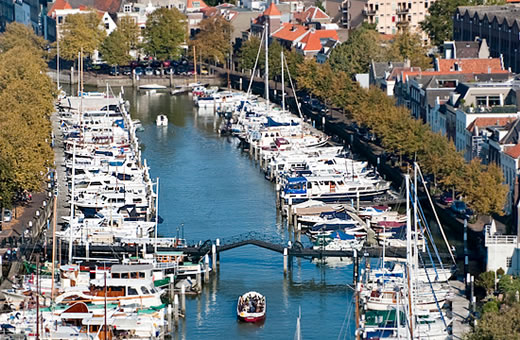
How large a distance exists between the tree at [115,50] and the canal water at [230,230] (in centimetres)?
2359

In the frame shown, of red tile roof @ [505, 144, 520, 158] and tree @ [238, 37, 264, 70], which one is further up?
tree @ [238, 37, 264, 70]

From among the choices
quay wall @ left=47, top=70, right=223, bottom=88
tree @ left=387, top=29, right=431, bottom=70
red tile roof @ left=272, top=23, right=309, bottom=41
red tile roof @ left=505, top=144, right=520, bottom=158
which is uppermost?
red tile roof @ left=272, top=23, right=309, bottom=41

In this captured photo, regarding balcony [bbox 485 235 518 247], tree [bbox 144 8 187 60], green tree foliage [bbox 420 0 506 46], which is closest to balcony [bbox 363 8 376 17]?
green tree foliage [bbox 420 0 506 46]

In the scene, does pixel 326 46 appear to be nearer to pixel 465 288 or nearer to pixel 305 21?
pixel 305 21

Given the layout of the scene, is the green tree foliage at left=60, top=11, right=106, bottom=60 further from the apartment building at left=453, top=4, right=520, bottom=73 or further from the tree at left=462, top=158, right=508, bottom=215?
the tree at left=462, top=158, right=508, bottom=215

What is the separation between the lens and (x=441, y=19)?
143375 mm

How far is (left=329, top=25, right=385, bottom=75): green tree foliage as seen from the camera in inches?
4970

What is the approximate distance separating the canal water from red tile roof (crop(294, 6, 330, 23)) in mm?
29595

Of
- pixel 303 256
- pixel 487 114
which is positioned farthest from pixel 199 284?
pixel 487 114

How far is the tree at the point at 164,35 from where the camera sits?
15388cm

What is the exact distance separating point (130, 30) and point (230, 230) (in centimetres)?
7651

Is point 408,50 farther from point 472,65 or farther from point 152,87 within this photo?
point 152,87

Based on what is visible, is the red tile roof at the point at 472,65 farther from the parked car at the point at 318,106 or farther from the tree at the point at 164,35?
the tree at the point at 164,35

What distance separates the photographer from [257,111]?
396 ft
